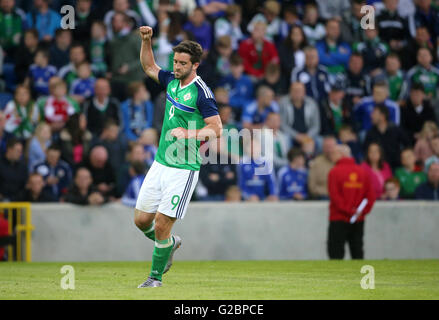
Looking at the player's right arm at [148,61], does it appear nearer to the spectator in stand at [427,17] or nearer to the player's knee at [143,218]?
the player's knee at [143,218]

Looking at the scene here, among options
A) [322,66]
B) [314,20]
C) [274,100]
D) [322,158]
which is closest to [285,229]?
[322,158]

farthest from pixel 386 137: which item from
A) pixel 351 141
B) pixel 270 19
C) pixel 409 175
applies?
pixel 270 19

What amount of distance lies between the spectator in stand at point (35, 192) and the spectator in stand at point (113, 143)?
129 cm

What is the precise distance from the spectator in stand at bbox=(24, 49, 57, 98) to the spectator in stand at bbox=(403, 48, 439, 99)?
7.16 metres

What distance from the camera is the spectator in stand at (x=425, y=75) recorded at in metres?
20.5

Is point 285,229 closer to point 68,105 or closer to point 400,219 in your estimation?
point 400,219

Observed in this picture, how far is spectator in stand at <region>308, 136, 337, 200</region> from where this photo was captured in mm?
17562

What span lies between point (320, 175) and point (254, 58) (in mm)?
3354

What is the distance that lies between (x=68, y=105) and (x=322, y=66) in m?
5.16

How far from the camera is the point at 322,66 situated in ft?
65.5

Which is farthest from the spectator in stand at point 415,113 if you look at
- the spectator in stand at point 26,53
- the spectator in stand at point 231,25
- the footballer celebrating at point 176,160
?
the footballer celebrating at point 176,160

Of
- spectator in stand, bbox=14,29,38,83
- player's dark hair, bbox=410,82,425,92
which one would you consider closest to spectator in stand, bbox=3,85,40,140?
spectator in stand, bbox=14,29,38,83

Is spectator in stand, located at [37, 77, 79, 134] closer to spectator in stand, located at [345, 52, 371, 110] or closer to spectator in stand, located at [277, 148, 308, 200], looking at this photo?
spectator in stand, located at [277, 148, 308, 200]

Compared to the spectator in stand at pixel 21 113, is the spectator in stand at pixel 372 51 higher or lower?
higher
